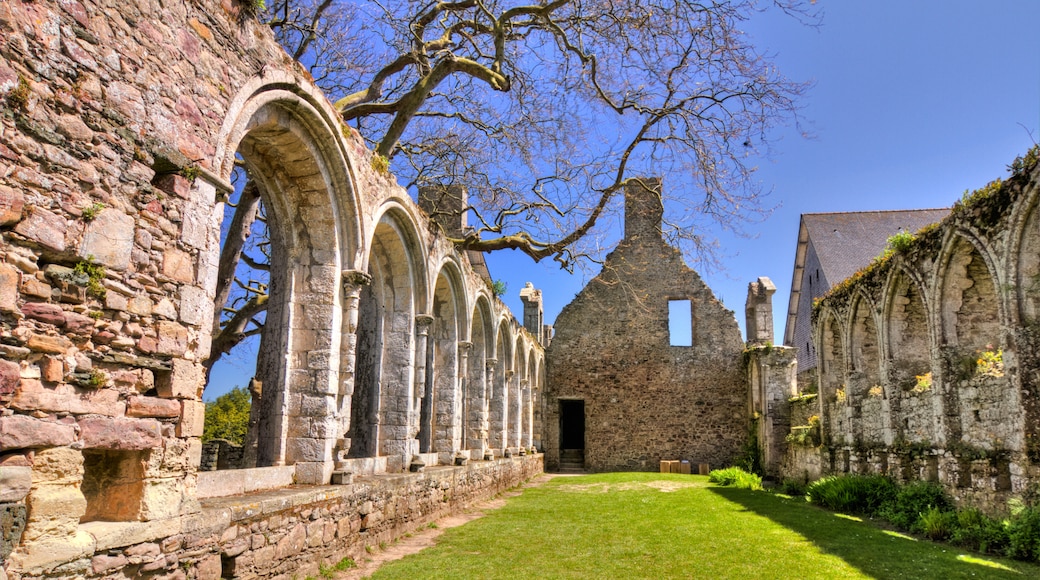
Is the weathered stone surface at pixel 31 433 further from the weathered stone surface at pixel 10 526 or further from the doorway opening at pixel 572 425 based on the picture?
the doorway opening at pixel 572 425

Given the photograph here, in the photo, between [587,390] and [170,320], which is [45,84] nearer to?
[170,320]

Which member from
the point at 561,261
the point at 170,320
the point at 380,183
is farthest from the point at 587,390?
the point at 170,320

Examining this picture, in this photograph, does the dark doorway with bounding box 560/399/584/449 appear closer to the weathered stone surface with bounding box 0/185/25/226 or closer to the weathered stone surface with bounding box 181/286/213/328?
the weathered stone surface with bounding box 181/286/213/328

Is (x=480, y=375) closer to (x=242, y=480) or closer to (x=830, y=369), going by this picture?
(x=830, y=369)

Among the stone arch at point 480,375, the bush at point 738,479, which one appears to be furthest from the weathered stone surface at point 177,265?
the bush at point 738,479

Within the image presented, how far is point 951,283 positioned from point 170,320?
9495 mm

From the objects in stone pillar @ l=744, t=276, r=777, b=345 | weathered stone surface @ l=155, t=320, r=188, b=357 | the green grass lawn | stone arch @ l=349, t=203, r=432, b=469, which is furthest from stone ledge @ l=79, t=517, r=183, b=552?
stone pillar @ l=744, t=276, r=777, b=345

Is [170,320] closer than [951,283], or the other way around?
[170,320]

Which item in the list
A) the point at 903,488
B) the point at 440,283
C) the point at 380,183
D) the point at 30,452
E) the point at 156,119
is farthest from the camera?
the point at 440,283

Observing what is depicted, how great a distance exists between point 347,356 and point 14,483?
3785 millimetres

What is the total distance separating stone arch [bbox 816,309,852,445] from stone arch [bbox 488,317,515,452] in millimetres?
6749

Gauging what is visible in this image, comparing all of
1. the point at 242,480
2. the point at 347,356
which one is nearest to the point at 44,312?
the point at 242,480

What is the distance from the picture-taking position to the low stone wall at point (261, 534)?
3859 mm

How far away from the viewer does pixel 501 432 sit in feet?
52.7
